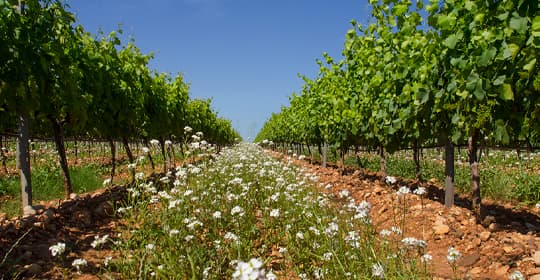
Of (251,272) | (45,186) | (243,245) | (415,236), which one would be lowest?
(415,236)

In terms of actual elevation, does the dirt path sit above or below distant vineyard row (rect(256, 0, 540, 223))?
below

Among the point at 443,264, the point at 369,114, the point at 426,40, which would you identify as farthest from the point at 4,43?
the point at 369,114

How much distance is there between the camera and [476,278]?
165 inches

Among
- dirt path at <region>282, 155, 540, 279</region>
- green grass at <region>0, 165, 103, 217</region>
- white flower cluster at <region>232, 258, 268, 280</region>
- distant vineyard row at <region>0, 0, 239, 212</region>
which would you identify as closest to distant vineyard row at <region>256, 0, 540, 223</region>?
dirt path at <region>282, 155, 540, 279</region>

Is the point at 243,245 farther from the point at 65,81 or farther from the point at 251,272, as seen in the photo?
the point at 65,81

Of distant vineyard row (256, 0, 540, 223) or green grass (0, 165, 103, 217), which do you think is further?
green grass (0, 165, 103, 217)

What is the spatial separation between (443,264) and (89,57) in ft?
27.9

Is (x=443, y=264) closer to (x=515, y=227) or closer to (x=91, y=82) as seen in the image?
(x=515, y=227)

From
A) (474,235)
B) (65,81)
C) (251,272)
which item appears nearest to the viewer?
(251,272)

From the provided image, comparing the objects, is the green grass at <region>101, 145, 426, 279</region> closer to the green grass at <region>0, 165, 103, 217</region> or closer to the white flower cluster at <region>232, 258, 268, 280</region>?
the white flower cluster at <region>232, 258, 268, 280</region>

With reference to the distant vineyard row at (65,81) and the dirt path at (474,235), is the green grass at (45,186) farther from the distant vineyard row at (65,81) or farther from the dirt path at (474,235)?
the dirt path at (474,235)

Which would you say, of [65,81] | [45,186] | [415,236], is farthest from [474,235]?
[45,186]

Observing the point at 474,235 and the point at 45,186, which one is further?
the point at 45,186

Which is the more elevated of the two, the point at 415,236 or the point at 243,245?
the point at 243,245
